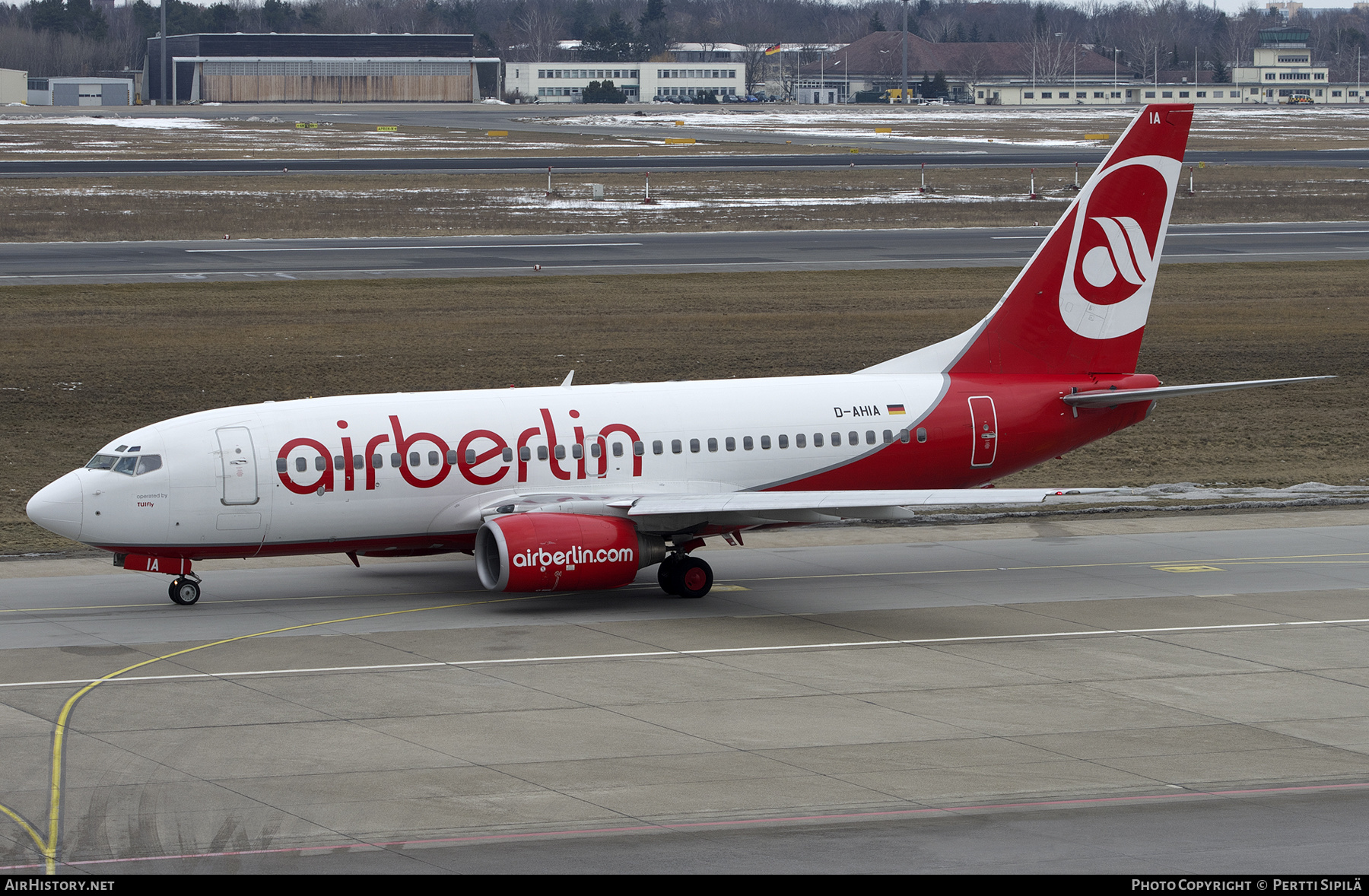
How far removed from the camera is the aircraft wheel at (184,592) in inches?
1224

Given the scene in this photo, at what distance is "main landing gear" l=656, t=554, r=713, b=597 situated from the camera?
104 ft

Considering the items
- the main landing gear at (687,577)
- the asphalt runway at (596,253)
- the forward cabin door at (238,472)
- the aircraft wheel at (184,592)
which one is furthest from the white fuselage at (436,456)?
the asphalt runway at (596,253)

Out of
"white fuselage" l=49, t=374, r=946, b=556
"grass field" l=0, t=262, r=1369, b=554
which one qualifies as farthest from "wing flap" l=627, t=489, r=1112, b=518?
"grass field" l=0, t=262, r=1369, b=554

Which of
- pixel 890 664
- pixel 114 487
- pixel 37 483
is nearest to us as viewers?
pixel 890 664

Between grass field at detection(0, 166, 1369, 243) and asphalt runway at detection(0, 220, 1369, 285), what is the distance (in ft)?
11.8

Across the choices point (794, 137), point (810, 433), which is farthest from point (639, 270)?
point (794, 137)

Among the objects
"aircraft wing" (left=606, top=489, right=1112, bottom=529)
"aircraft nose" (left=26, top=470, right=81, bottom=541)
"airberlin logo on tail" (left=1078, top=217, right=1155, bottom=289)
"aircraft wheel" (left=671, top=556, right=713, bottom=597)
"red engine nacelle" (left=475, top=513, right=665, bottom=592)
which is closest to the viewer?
"red engine nacelle" (left=475, top=513, right=665, bottom=592)

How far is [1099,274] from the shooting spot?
3597 cm

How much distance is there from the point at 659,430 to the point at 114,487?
1005 cm

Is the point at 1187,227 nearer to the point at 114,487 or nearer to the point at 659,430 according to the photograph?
the point at 659,430

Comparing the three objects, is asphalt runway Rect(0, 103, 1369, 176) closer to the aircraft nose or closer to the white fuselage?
the white fuselage

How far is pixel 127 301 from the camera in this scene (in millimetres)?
63406

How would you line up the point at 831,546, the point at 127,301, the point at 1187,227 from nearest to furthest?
the point at 831,546 < the point at 127,301 < the point at 1187,227

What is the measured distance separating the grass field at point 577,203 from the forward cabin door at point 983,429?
2153 inches
